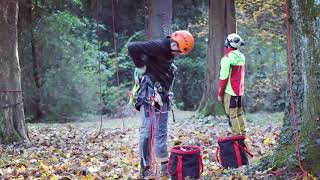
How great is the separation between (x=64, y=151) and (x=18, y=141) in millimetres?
1360

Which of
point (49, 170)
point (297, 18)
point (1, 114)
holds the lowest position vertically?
point (49, 170)

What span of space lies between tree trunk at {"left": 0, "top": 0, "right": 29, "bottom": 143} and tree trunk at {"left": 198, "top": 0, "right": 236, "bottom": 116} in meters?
6.23

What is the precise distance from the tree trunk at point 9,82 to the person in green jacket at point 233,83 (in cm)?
470

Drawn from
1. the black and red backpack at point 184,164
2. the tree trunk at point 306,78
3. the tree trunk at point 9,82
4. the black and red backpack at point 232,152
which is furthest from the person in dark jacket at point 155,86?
the tree trunk at point 9,82

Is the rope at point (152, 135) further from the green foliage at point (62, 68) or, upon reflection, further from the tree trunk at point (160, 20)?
the green foliage at point (62, 68)

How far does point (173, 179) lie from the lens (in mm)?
5992

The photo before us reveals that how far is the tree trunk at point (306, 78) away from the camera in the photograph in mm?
5348

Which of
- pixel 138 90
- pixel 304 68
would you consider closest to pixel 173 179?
pixel 138 90

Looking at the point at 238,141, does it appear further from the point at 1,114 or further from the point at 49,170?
the point at 1,114

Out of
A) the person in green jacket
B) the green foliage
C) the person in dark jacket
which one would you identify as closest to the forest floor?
the person in dark jacket

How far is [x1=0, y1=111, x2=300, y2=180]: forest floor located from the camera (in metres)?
6.78

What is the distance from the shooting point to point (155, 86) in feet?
20.7

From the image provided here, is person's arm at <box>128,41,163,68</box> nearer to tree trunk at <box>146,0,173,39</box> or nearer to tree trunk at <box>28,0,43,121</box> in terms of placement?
tree trunk at <box>146,0,173,39</box>

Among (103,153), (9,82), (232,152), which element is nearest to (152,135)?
(232,152)
